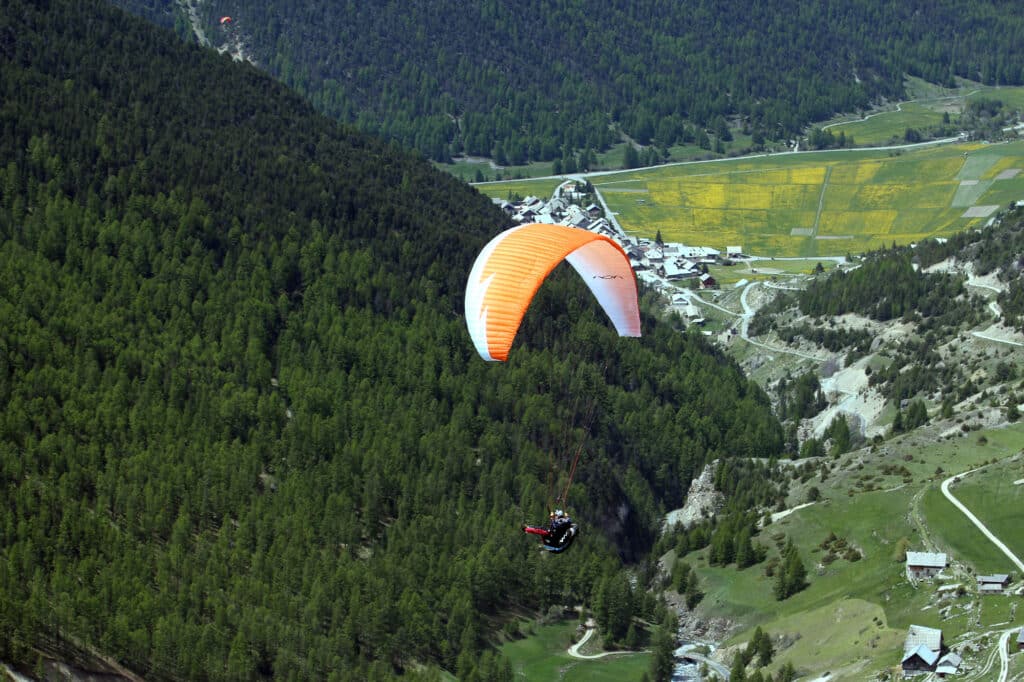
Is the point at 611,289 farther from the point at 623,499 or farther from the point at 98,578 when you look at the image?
the point at 623,499

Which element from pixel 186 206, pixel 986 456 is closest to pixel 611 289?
pixel 986 456

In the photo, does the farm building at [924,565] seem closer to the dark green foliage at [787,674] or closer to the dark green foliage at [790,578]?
the dark green foliage at [790,578]

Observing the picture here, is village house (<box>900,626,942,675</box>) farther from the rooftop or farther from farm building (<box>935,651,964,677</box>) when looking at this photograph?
the rooftop

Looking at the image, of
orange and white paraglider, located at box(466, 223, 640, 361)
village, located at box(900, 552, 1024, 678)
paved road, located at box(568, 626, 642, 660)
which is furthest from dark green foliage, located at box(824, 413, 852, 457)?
orange and white paraglider, located at box(466, 223, 640, 361)

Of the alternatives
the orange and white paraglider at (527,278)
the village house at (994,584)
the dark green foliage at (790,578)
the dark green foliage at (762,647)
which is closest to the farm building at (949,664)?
the village house at (994,584)

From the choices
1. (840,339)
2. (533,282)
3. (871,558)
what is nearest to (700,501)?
(871,558)

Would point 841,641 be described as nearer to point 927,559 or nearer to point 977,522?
point 927,559
